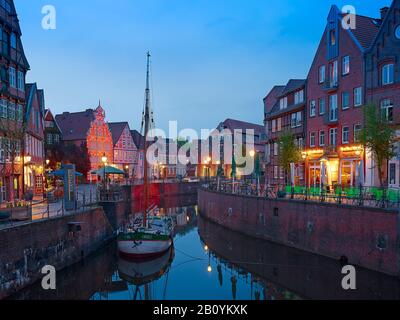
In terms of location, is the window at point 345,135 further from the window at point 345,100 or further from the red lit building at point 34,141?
the red lit building at point 34,141

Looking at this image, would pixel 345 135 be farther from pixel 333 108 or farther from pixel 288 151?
pixel 288 151

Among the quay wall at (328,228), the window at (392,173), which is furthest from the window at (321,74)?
the quay wall at (328,228)

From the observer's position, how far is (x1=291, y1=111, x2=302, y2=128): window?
39.9 meters

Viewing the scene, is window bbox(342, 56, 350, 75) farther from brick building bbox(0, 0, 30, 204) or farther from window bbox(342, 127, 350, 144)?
brick building bbox(0, 0, 30, 204)

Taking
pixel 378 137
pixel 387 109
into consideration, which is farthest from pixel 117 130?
pixel 378 137

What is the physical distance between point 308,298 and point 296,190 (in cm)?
1025

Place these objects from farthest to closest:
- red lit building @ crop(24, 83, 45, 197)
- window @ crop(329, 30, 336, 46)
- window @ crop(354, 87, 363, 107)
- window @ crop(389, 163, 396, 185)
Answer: red lit building @ crop(24, 83, 45, 197) < window @ crop(329, 30, 336, 46) < window @ crop(354, 87, 363, 107) < window @ crop(389, 163, 396, 185)

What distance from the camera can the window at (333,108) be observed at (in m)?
33.9

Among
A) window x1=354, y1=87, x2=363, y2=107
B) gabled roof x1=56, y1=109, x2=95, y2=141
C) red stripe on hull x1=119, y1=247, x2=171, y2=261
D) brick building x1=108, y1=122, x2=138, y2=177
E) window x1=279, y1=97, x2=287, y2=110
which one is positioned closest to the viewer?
red stripe on hull x1=119, y1=247, x2=171, y2=261

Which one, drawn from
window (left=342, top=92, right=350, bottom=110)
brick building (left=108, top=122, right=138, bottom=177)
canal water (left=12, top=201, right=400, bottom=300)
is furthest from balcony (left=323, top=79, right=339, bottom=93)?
brick building (left=108, top=122, right=138, bottom=177)

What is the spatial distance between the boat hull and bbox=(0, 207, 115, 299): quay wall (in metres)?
2.43

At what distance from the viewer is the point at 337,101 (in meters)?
33.8

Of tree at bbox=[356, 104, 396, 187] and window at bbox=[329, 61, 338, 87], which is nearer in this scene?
tree at bbox=[356, 104, 396, 187]

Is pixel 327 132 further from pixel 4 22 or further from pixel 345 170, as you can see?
pixel 4 22
